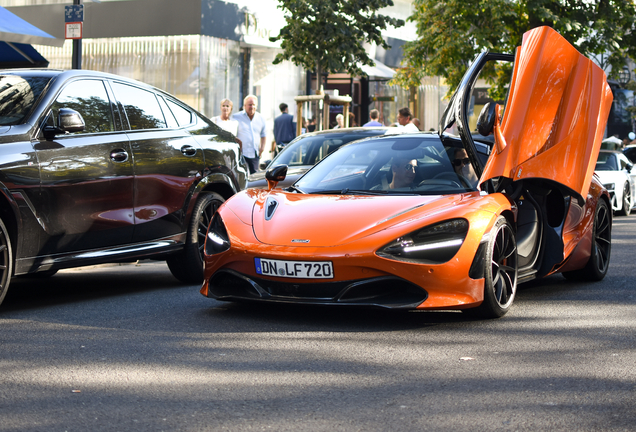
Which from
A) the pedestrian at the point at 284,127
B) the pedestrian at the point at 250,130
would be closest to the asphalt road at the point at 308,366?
the pedestrian at the point at 250,130

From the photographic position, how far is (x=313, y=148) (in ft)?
38.5

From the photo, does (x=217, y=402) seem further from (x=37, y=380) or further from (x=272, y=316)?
(x=272, y=316)

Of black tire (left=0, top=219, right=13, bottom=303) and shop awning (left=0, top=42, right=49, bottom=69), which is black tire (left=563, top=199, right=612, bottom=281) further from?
shop awning (left=0, top=42, right=49, bottom=69)

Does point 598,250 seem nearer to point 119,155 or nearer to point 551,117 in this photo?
point 551,117

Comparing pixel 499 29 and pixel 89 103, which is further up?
pixel 499 29

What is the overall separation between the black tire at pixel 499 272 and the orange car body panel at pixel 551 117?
1.62 feet

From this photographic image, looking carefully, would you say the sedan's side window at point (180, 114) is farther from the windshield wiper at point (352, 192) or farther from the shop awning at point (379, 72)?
the shop awning at point (379, 72)

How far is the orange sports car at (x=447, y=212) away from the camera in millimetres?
5516

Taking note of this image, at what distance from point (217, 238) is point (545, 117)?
2586 mm

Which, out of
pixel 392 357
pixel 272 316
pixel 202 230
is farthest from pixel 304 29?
pixel 392 357

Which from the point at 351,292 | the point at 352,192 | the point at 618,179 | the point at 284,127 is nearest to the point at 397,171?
the point at 352,192

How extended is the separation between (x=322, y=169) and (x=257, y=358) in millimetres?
2518

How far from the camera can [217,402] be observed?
3914 mm

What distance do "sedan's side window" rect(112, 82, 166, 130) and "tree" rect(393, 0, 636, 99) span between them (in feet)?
56.8
